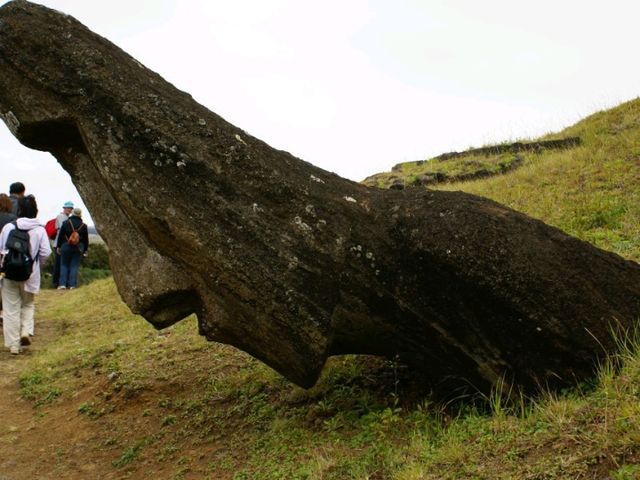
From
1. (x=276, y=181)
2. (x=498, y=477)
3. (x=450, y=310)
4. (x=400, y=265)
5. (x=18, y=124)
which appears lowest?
(x=498, y=477)

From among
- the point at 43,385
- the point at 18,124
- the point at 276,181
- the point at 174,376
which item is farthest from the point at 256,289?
the point at 43,385

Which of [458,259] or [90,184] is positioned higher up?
[90,184]

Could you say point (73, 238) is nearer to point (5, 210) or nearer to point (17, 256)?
point (5, 210)

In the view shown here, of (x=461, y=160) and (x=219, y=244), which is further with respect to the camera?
(x=461, y=160)

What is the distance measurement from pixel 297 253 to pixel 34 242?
6.30m

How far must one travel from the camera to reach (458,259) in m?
5.93

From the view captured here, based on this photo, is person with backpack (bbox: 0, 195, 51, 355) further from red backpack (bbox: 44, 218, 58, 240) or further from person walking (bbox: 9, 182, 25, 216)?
red backpack (bbox: 44, 218, 58, 240)

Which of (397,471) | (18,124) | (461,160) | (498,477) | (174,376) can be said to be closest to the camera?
(498,477)

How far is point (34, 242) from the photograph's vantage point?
34.8 feet

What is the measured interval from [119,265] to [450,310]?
323 centimetres

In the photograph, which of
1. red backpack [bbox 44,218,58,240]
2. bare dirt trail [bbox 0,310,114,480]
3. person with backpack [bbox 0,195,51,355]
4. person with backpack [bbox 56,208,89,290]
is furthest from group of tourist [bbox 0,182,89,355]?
red backpack [bbox 44,218,58,240]

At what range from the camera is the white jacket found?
413 inches

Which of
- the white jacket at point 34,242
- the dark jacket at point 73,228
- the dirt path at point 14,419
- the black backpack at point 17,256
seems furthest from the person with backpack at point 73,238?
the black backpack at point 17,256

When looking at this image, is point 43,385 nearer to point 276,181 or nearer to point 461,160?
point 276,181
